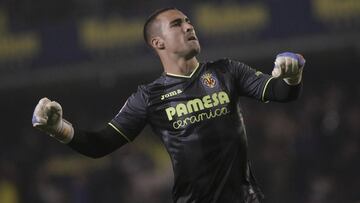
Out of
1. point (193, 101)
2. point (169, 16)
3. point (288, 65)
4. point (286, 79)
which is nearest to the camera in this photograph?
point (288, 65)

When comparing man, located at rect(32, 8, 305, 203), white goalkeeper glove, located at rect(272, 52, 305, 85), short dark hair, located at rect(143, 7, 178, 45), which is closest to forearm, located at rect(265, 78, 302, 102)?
man, located at rect(32, 8, 305, 203)

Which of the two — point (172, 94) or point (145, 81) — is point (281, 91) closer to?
point (172, 94)

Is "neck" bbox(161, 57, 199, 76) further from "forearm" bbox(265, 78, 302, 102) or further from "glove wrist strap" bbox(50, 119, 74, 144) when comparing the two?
"glove wrist strap" bbox(50, 119, 74, 144)

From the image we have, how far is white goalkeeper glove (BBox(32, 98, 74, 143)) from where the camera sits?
14.5ft

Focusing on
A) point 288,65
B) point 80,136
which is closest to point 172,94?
point 80,136

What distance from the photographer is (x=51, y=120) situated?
4.51 m

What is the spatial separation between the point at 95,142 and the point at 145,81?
8477mm

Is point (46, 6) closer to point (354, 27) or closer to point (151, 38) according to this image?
point (354, 27)

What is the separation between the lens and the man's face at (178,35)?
4688 mm

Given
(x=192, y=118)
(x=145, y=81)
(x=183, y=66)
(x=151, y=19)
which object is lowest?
(x=145, y=81)

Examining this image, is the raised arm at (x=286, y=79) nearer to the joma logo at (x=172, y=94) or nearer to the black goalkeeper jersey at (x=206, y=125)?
the black goalkeeper jersey at (x=206, y=125)

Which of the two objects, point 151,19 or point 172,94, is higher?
point 151,19

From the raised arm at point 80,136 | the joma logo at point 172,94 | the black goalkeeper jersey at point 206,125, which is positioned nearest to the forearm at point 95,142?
the raised arm at point 80,136

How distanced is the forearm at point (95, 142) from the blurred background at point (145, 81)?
15.9 feet
